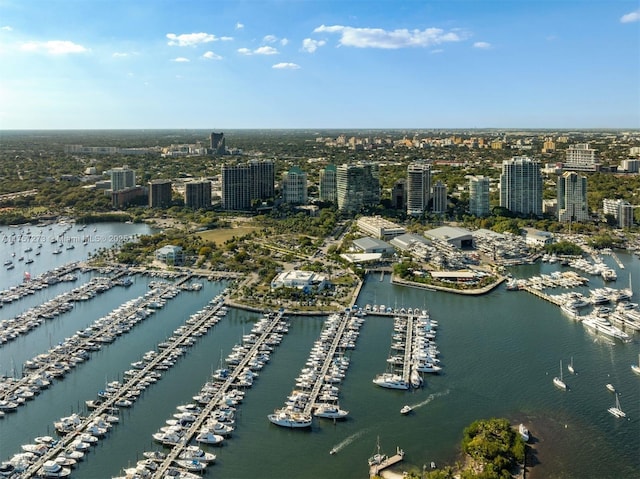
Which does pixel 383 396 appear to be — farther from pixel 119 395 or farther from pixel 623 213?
pixel 623 213

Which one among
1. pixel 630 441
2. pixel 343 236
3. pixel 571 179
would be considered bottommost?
pixel 630 441

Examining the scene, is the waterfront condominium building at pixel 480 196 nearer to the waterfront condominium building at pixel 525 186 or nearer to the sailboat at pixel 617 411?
the waterfront condominium building at pixel 525 186

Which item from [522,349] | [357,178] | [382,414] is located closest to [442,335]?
[522,349]

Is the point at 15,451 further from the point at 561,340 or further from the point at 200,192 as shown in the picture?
the point at 200,192

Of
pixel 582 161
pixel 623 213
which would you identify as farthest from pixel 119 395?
pixel 582 161

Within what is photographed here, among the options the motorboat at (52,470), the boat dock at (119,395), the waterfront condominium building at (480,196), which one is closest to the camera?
the motorboat at (52,470)

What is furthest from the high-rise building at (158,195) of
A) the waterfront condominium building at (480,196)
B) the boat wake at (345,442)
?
the boat wake at (345,442)

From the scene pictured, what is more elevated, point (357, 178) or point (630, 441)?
point (357, 178)
